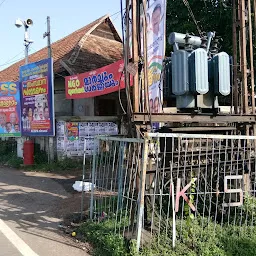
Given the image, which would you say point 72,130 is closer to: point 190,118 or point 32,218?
point 32,218

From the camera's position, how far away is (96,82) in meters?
11.0

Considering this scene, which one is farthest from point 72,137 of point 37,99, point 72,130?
point 37,99

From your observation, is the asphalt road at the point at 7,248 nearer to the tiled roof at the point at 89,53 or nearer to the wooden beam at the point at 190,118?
the wooden beam at the point at 190,118

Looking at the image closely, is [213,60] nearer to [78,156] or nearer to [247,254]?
[247,254]

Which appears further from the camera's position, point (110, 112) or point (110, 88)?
point (110, 112)

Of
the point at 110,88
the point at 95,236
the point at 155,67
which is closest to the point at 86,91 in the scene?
the point at 110,88

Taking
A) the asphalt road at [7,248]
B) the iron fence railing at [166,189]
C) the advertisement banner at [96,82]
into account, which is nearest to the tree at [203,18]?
the advertisement banner at [96,82]

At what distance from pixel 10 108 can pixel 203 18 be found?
8.32 metres

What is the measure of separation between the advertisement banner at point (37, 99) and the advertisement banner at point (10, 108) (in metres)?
0.33

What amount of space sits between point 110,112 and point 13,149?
15.1 ft

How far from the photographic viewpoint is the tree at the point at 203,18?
10273 mm

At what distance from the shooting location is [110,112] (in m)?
14.5

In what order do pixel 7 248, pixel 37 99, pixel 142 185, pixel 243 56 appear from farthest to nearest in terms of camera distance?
pixel 37 99, pixel 243 56, pixel 7 248, pixel 142 185

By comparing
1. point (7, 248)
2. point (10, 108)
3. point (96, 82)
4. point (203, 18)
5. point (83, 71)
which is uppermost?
point (203, 18)
